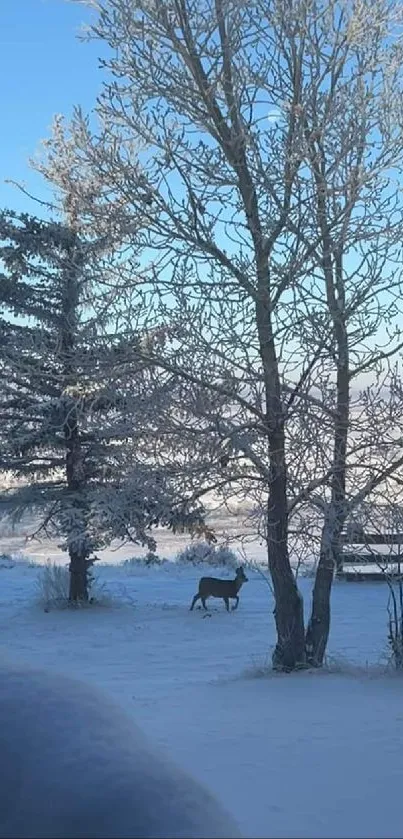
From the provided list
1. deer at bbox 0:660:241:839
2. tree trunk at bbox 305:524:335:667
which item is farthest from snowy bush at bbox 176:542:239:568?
deer at bbox 0:660:241:839

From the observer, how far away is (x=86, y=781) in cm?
295

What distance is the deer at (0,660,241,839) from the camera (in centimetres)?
269

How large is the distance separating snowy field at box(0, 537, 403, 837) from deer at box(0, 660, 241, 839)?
0.32m

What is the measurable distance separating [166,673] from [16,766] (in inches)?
300

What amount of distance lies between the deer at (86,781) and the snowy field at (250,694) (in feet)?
1.05

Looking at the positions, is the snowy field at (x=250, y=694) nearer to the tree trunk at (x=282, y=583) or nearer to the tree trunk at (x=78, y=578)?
the tree trunk at (x=282, y=583)

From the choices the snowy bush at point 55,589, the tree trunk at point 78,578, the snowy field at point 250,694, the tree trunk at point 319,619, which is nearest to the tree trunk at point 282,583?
the tree trunk at point 319,619

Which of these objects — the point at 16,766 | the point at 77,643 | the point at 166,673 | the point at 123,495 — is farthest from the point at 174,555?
the point at 16,766

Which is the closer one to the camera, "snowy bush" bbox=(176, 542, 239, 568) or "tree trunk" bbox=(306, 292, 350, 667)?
"tree trunk" bbox=(306, 292, 350, 667)

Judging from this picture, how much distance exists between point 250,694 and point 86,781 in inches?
221

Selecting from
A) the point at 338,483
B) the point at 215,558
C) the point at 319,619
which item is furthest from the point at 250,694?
the point at 215,558

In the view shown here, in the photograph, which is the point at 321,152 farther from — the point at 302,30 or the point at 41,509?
the point at 41,509

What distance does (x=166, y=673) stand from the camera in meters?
10.6

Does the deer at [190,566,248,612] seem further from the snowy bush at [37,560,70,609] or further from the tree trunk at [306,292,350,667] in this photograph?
the tree trunk at [306,292,350,667]
